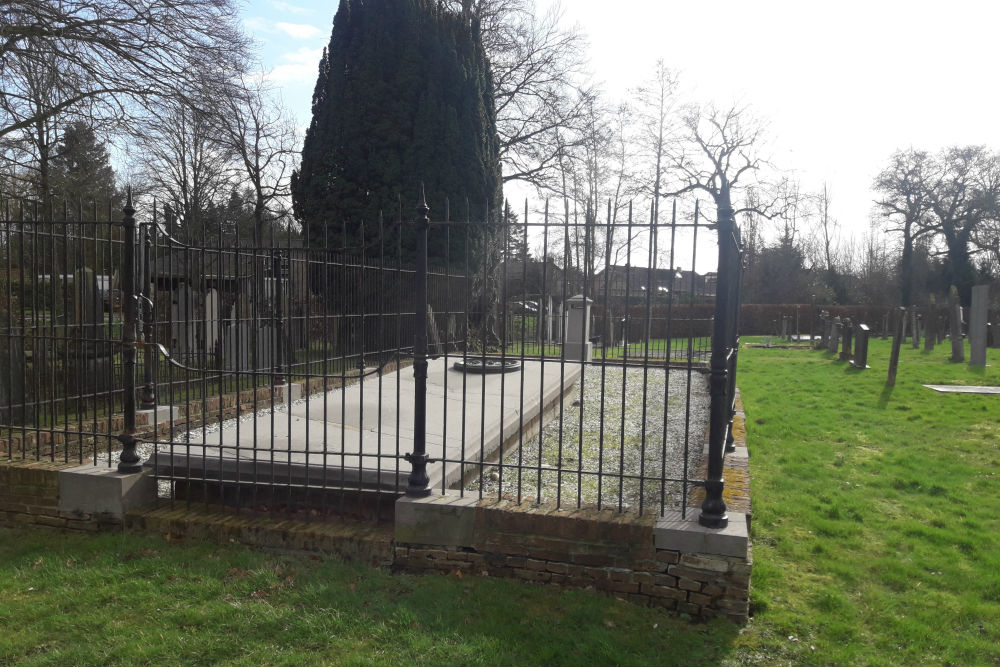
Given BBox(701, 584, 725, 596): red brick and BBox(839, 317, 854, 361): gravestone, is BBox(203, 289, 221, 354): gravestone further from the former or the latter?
BBox(839, 317, 854, 361): gravestone

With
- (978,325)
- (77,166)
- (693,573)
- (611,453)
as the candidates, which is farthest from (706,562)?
(77,166)

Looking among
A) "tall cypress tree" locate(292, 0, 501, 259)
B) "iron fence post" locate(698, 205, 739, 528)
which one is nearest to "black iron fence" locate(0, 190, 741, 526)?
"iron fence post" locate(698, 205, 739, 528)

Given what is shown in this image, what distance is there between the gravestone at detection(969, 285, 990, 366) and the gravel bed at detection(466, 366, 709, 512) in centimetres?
697

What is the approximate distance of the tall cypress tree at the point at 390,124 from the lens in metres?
13.4

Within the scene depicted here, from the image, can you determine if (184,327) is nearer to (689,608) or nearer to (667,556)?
(667,556)

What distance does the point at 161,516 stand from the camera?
13.5ft

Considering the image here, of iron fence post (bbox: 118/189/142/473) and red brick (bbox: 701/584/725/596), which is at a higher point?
iron fence post (bbox: 118/189/142/473)

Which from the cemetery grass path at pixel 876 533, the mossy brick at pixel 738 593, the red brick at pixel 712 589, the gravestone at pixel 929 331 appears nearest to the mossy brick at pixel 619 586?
the red brick at pixel 712 589

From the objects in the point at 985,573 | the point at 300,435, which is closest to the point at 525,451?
the point at 300,435

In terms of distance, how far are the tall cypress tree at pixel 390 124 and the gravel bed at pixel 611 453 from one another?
19.0 ft

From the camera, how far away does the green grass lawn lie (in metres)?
2.90

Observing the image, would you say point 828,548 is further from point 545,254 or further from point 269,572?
point 269,572

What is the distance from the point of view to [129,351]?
4.21 meters

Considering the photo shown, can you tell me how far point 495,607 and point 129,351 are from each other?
2.89 meters
